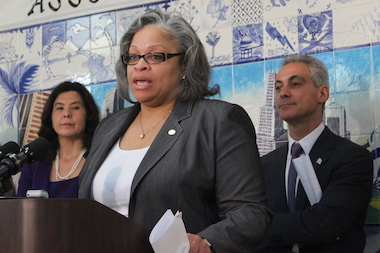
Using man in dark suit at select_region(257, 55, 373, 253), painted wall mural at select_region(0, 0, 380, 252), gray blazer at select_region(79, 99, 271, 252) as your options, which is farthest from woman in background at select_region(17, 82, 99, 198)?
gray blazer at select_region(79, 99, 271, 252)

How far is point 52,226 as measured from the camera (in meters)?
1.60

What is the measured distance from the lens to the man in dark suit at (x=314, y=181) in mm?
3104

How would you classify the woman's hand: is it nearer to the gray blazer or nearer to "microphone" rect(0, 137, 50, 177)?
the gray blazer

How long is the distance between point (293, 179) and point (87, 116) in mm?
1533

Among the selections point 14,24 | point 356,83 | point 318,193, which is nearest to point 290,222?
point 318,193

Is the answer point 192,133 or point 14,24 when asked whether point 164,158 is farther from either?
point 14,24

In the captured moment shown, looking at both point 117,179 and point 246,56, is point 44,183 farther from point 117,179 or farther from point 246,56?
point 117,179

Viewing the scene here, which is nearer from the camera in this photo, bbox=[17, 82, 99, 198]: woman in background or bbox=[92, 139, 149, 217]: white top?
bbox=[92, 139, 149, 217]: white top

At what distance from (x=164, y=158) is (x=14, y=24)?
3.08 m

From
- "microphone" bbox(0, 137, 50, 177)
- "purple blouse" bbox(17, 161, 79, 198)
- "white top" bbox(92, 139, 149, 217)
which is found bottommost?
"purple blouse" bbox(17, 161, 79, 198)

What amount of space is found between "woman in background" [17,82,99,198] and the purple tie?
1.28m

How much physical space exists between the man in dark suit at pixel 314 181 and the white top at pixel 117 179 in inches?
42.1

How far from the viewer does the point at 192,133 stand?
7.50 feet

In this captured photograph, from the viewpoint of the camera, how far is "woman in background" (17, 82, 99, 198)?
3.91 metres
